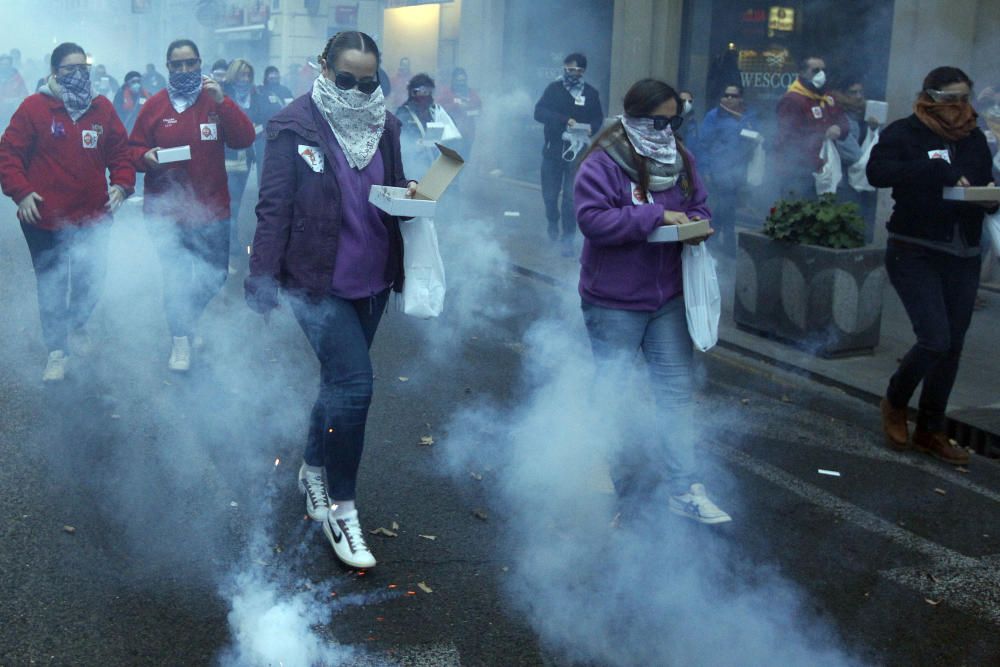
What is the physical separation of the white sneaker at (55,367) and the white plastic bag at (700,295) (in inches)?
135

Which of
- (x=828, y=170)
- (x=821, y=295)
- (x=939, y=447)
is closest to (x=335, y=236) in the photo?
(x=939, y=447)

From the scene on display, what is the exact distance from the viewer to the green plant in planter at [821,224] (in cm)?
718

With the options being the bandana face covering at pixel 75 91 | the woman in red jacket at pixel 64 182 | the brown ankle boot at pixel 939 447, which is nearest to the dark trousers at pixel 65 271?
the woman in red jacket at pixel 64 182

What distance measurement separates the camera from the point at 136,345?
22.9 feet

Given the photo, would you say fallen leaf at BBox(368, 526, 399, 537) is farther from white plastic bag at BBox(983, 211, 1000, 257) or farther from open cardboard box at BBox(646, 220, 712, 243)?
white plastic bag at BBox(983, 211, 1000, 257)

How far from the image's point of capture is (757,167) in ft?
34.0

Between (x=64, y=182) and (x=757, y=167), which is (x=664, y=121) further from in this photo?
(x=757, y=167)

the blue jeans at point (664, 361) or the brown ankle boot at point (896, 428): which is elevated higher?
the blue jeans at point (664, 361)

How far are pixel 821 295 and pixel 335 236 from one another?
13.5 feet

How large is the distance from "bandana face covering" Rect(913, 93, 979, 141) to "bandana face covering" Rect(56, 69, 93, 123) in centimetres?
396

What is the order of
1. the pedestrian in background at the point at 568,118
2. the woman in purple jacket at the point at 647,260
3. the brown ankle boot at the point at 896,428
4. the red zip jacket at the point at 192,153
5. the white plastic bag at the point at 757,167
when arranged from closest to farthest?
the woman in purple jacket at the point at 647,260 < the brown ankle boot at the point at 896,428 < the red zip jacket at the point at 192,153 < the white plastic bag at the point at 757,167 < the pedestrian in background at the point at 568,118

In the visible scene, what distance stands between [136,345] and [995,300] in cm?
618

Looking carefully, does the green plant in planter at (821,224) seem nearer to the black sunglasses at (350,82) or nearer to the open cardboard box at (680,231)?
the open cardboard box at (680,231)

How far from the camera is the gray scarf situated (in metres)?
4.14
